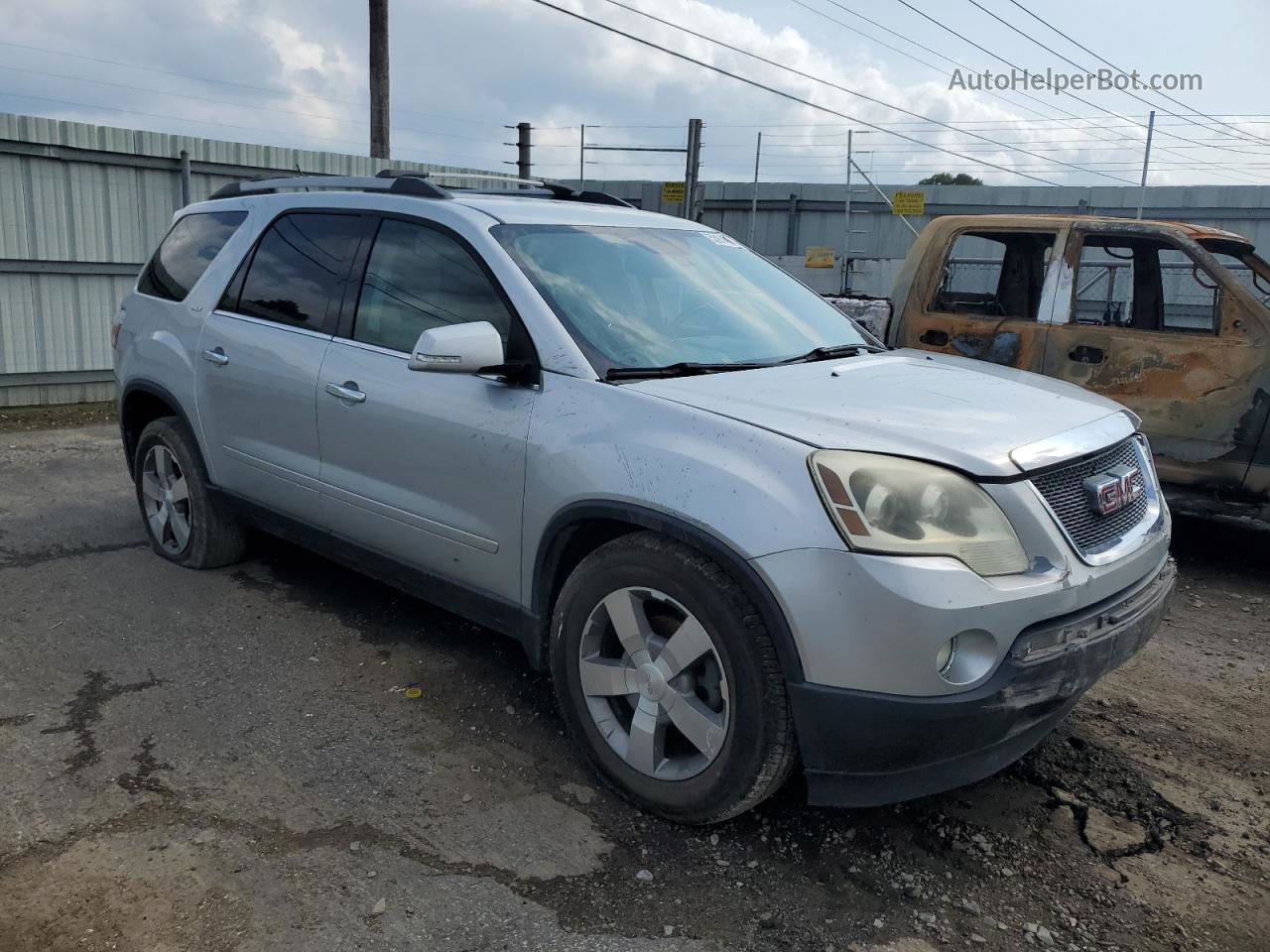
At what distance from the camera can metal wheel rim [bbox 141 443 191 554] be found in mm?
5285

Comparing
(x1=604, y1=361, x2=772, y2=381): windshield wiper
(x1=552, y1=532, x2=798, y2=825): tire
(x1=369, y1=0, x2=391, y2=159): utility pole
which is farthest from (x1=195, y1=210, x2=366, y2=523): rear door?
(x1=369, y1=0, x2=391, y2=159): utility pole

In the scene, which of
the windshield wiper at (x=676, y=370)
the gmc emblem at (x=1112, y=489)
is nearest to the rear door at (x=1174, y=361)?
the gmc emblem at (x=1112, y=489)

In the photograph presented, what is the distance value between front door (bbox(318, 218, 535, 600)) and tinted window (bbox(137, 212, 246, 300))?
134 centimetres

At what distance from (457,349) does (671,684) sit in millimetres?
1218

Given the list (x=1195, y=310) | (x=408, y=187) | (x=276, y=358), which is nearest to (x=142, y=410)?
(x=276, y=358)

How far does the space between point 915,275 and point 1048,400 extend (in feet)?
11.9

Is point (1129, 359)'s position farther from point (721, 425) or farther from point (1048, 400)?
point (721, 425)

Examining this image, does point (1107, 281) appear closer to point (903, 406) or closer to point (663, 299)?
point (663, 299)

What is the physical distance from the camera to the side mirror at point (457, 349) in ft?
10.7

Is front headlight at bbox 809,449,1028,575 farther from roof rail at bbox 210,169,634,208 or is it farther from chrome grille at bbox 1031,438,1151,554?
roof rail at bbox 210,169,634,208

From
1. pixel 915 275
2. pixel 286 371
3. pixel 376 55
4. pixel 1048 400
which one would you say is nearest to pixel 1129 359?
pixel 915 275

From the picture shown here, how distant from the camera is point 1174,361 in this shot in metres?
5.86

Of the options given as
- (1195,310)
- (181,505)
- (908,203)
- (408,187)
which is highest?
(908,203)

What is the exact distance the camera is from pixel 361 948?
2.55 m
